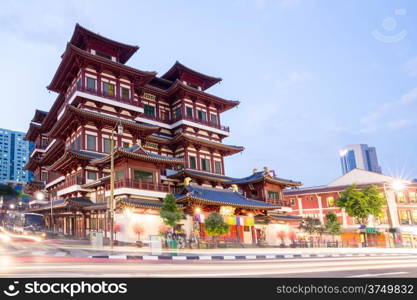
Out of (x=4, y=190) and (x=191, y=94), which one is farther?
(x=4, y=190)

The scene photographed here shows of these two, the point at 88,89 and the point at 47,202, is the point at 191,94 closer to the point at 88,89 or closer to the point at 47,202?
the point at 88,89

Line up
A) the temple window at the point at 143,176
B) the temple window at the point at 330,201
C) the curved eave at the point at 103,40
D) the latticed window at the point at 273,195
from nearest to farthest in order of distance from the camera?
the temple window at the point at 143,176 < the curved eave at the point at 103,40 < the latticed window at the point at 273,195 < the temple window at the point at 330,201

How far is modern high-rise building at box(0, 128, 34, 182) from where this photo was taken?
557ft

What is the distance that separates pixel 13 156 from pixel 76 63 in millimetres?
160889

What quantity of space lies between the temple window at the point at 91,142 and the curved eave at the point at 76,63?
8.47 m

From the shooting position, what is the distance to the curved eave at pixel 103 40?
128 ft

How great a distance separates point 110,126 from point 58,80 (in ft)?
36.0

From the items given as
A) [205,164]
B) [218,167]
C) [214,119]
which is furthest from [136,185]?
[214,119]

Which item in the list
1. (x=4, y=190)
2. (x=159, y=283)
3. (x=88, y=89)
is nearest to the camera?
(x=159, y=283)

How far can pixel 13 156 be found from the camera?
17525 centimetres

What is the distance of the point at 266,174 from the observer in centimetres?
4534

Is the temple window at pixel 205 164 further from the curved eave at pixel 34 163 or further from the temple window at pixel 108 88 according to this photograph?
the curved eave at pixel 34 163

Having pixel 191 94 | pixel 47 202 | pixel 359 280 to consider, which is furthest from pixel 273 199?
pixel 359 280

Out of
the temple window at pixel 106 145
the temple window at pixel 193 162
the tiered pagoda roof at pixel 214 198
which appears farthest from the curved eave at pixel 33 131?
the tiered pagoda roof at pixel 214 198
